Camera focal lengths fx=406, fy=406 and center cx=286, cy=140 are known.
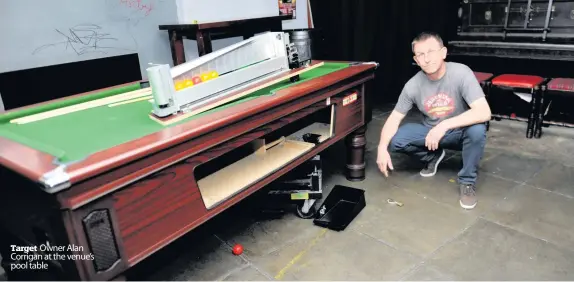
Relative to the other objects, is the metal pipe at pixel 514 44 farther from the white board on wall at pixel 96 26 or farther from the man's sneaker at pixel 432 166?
the white board on wall at pixel 96 26

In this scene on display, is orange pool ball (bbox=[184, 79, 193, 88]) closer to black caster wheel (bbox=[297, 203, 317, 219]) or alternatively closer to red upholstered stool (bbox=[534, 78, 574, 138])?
black caster wheel (bbox=[297, 203, 317, 219])

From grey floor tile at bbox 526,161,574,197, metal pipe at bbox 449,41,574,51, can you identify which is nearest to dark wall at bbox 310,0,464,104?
metal pipe at bbox 449,41,574,51

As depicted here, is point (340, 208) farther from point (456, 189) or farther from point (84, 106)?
point (84, 106)

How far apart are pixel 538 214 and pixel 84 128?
2.41m

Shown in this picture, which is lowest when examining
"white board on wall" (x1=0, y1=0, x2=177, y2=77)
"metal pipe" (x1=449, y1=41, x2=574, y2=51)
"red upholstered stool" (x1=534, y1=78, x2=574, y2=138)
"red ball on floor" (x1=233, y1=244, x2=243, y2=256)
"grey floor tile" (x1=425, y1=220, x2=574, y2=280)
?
"grey floor tile" (x1=425, y1=220, x2=574, y2=280)

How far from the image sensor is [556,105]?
12.9ft

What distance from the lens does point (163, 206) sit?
1472 mm

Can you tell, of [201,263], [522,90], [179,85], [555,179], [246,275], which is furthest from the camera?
[522,90]

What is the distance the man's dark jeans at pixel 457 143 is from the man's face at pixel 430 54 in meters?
0.43

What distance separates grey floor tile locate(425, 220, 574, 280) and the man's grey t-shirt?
78 centimetres

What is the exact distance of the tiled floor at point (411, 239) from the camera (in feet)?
6.31

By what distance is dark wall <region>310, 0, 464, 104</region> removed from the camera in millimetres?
4188

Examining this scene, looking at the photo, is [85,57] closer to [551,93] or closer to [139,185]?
[139,185]

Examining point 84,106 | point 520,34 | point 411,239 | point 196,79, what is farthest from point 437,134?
point 520,34
